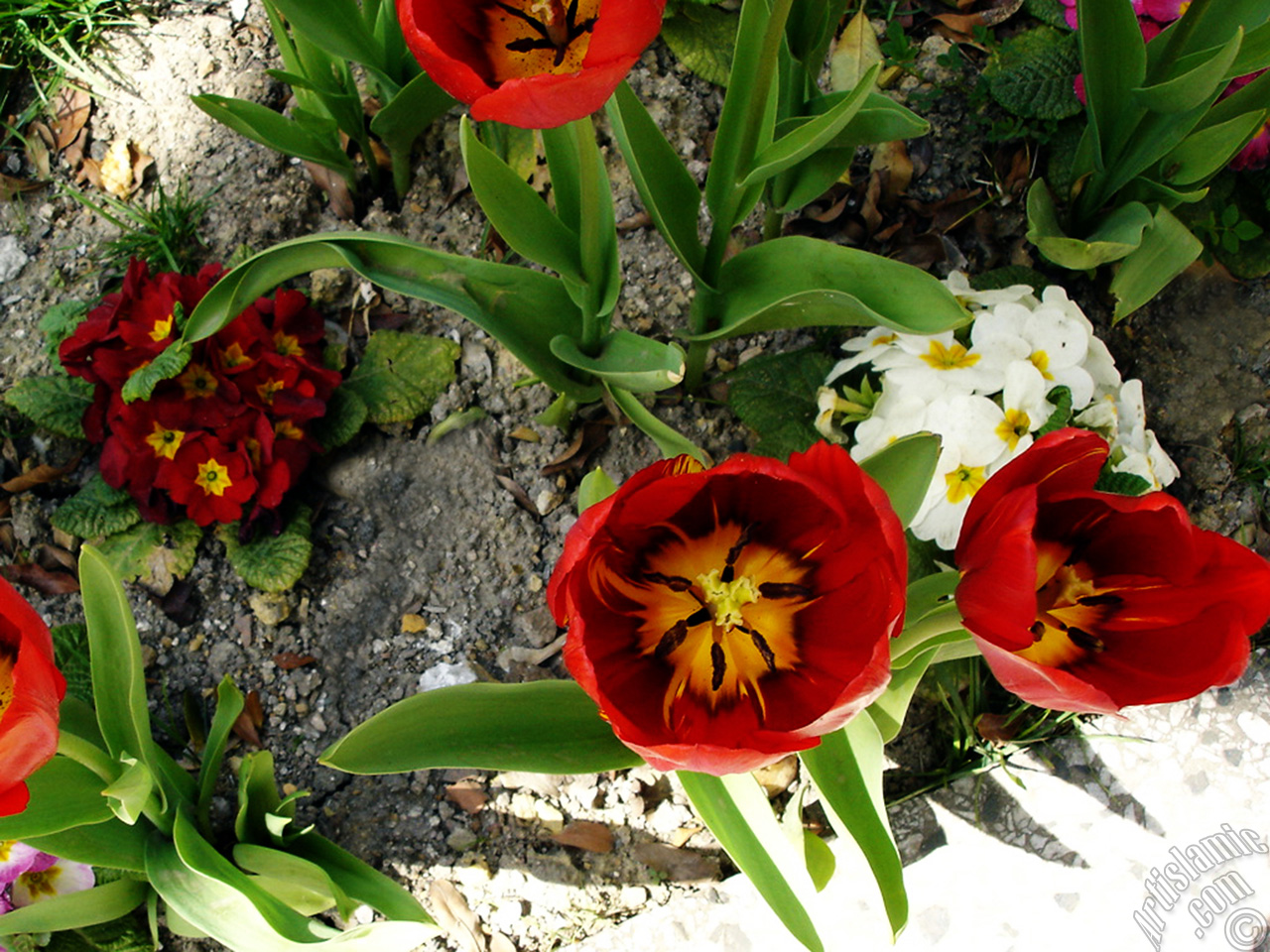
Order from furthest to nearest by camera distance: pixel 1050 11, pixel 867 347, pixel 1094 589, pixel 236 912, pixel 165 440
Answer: pixel 1050 11 < pixel 165 440 < pixel 867 347 < pixel 236 912 < pixel 1094 589

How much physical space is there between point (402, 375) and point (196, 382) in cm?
34

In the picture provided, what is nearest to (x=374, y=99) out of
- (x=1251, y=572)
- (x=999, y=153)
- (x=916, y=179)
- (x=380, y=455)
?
(x=380, y=455)

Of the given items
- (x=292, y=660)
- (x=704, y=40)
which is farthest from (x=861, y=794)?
(x=704, y=40)

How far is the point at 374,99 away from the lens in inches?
79.6

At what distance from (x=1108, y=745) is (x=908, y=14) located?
1.45 meters

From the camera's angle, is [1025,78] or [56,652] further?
[1025,78]

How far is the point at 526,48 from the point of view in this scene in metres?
1.22

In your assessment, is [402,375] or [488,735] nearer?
[488,735]

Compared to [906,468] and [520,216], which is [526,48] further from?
[906,468]

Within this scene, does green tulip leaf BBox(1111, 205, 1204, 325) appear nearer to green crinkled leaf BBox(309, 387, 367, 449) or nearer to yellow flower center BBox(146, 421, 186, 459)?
green crinkled leaf BBox(309, 387, 367, 449)

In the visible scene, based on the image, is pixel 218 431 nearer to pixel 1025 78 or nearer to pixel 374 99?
pixel 374 99

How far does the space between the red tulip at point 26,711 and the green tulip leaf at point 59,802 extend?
296mm

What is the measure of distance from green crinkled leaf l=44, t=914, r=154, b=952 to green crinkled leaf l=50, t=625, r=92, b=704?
1.10 ft

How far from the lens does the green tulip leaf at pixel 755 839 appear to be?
1.16 meters
